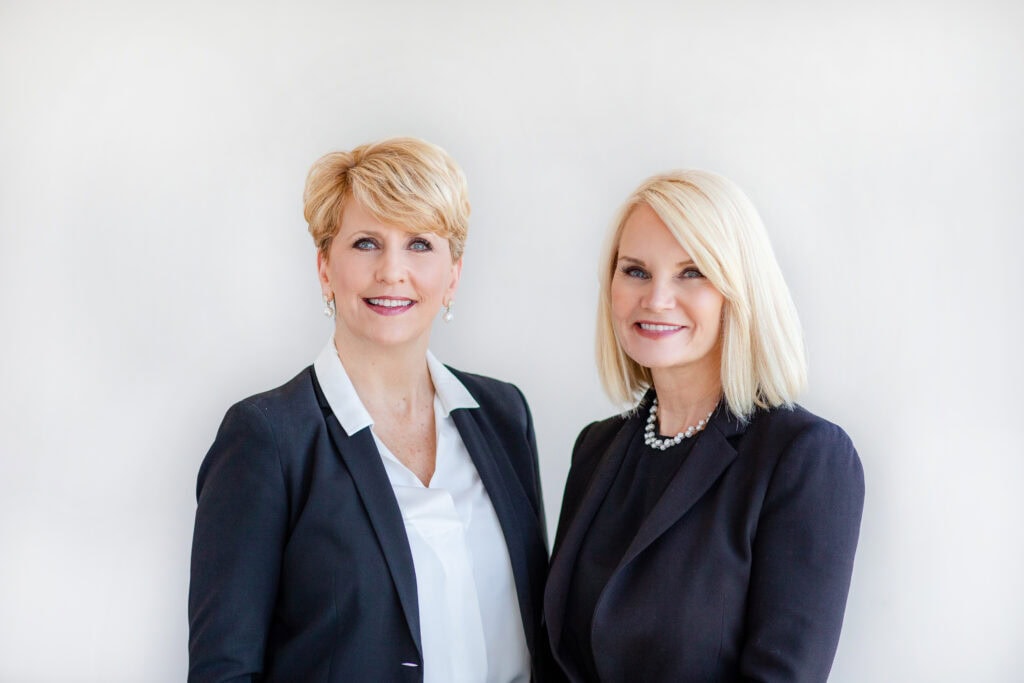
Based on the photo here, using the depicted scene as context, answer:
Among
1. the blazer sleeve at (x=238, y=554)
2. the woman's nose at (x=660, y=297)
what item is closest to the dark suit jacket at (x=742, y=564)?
the woman's nose at (x=660, y=297)

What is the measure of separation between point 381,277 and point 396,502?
19.8 inches

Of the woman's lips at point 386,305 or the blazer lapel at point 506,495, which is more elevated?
the woman's lips at point 386,305

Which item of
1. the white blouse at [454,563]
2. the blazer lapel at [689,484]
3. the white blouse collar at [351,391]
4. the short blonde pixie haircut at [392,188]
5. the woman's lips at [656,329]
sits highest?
the short blonde pixie haircut at [392,188]

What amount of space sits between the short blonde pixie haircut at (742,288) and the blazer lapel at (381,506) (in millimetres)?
748

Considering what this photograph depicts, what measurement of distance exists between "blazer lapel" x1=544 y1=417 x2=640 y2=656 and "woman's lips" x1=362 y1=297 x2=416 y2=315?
0.58m

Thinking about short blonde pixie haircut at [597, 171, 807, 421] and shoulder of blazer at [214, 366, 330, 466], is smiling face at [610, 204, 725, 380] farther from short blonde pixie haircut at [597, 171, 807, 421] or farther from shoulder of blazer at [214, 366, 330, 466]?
shoulder of blazer at [214, 366, 330, 466]

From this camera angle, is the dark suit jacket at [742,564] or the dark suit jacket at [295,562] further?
the dark suit jacket at [295,562]

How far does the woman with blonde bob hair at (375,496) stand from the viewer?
2207mm

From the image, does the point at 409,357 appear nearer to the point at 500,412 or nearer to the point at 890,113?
the point at 500,412

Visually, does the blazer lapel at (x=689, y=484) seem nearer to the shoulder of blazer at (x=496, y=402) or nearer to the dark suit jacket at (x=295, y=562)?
the dark suit jacket at (x=295, y=562)

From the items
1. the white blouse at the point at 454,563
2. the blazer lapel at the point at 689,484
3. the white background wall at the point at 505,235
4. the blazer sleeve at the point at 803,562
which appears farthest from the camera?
the white background wall at the point at 505,235

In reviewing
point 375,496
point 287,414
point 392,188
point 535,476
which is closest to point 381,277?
point 392,188

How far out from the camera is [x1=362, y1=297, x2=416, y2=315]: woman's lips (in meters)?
2.43

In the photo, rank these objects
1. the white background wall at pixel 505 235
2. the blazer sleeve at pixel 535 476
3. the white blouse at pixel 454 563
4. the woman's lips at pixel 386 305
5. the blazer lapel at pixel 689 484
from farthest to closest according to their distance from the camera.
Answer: the white background wall at pixel 505 235, the blazer sleeve at pixel 535 476, the woman's lips at pixel 386 305, the white blouse at pixel 454 563, the blazer lapel at pixel 689 484
